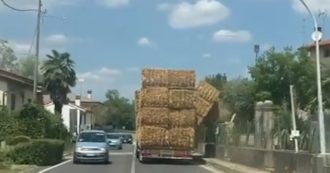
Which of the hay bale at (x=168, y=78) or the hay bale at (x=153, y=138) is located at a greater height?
the hay bale at (x=168, y=78)

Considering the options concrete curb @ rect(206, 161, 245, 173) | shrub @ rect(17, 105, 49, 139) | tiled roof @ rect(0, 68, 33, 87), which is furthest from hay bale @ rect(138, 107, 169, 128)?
tiled roof @ rect(0, 68, 33, 87)

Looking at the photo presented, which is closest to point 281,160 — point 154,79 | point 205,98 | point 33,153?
point 154,79

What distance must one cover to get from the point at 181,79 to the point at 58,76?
3722cm

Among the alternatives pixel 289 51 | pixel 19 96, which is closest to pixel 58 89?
pixel 19 96

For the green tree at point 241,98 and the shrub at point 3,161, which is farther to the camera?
the green tree at point 241,98

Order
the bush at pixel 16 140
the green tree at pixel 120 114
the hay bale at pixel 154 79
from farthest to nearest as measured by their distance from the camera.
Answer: the green tree at pixel 120 114 < the bush at pixel 16 140 < the hay bale at pixel 154 79

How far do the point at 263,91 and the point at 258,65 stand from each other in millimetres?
3385

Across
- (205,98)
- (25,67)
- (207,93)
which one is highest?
(25,67)

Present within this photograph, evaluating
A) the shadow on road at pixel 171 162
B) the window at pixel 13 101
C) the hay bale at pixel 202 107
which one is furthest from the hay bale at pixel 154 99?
the window at pixel 13 101

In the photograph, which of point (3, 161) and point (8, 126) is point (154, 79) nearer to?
point (3, 161)

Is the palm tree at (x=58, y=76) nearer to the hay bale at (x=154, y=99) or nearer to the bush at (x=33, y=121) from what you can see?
the bush at (x=33, y=121)

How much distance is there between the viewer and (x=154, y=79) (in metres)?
37.8

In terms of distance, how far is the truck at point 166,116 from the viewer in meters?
37.1

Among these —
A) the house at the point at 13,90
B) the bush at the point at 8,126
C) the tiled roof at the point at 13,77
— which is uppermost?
the tiled roof at the point at 13,77
